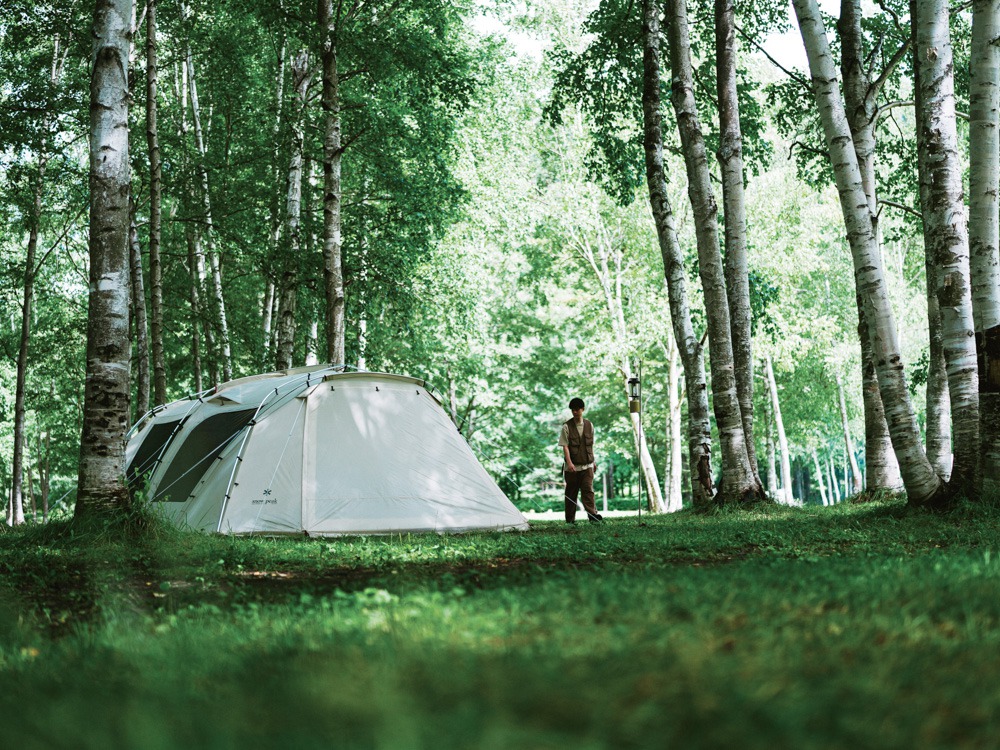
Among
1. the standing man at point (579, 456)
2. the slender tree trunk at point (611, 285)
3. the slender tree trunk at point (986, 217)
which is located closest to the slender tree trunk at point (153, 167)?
the standing man at point (579, 456)

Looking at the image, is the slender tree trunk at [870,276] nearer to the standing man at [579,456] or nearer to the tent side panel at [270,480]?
Result: the standing man at [579,456]

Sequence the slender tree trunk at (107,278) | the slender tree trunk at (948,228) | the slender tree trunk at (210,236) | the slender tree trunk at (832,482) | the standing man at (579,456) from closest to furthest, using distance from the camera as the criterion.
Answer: the slender tree trunk at (107,278)
the slender tree trunk at (948,228)
the standing man at (579,456)
the slender tree trunk at (210,236)
the slender tree trunk at (832,482)

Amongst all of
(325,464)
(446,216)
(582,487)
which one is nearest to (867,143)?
(582,487)

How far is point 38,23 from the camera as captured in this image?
60.1 feet

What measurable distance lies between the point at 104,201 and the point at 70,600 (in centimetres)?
497

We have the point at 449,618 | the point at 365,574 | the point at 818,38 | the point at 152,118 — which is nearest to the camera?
the point at 449,618

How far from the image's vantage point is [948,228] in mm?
9172

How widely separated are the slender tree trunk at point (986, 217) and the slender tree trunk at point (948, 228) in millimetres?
236

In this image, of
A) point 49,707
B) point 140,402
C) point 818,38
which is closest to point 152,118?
point 140,402

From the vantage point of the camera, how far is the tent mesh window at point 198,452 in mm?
11516

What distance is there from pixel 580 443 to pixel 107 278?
24.1 ft

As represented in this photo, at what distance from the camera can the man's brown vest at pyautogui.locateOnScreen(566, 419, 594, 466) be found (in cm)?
1370

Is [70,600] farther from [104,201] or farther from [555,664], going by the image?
[104,201]

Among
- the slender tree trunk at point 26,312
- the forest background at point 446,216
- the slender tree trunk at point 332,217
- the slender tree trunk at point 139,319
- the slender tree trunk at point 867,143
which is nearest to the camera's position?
the slender tree trunk at point 867,143
